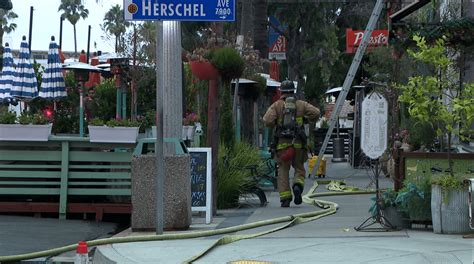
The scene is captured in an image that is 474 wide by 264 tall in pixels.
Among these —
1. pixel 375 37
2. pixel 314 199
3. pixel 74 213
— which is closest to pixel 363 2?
pixel 375 37

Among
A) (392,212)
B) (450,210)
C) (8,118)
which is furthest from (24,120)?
(450,210)

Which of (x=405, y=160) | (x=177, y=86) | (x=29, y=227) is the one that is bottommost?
(x=29, y=227)

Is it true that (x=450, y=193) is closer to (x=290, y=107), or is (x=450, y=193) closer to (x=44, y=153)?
(x=290, y=107)

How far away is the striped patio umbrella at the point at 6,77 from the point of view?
70.8 feet

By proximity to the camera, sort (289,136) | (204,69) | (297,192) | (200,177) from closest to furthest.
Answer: (200,177)
(204,69)
(289,136)
(297,192)

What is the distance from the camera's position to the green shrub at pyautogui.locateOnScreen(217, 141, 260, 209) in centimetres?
1426

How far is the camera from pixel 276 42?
120ft

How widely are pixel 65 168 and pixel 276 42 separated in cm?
2409

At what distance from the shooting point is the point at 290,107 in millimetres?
13945

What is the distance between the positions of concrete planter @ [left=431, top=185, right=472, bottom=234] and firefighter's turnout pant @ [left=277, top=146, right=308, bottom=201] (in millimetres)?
4108

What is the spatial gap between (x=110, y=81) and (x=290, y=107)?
54.0ft

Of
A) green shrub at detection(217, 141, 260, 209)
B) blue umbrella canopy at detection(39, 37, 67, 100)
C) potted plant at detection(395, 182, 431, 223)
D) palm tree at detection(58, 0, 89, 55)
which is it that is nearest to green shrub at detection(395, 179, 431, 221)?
potted plant at detection(395, 182, 431, 223)

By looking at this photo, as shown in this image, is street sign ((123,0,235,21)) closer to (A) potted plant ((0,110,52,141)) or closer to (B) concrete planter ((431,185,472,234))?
(B) concrete planter ((431,185,472,234))

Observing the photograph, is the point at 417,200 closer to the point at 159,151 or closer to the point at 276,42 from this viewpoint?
the point at 159,151
